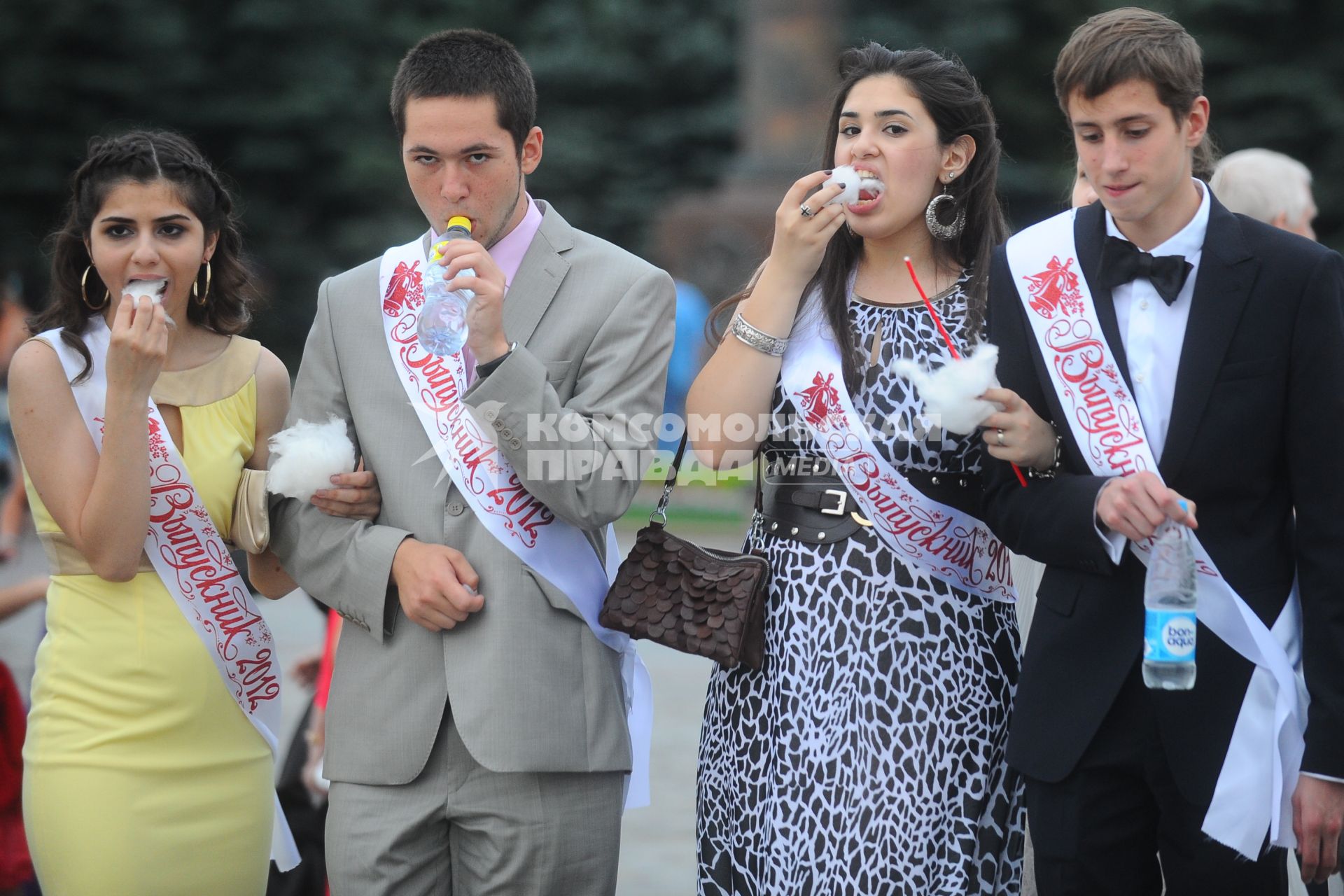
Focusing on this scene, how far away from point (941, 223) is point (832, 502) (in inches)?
24.0

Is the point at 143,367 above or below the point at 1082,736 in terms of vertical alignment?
above

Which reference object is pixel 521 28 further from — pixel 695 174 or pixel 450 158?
pixel 450 158

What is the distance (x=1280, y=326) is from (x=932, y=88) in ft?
2.91

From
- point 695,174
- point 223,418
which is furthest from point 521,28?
point 223,418

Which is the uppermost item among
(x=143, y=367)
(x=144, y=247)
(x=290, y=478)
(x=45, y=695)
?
(x=144, y=247)

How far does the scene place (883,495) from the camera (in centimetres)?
313

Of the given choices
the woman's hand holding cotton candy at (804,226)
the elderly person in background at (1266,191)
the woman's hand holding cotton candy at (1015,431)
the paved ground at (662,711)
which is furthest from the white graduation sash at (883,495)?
the elderly person in background at (1266,191)

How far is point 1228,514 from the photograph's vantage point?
278 centimetres

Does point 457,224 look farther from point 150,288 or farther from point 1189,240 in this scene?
point 1189,240

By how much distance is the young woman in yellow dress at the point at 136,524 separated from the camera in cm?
307

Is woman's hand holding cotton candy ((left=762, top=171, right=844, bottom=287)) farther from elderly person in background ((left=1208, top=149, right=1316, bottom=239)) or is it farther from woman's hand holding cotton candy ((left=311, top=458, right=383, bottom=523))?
elderly person in background ((left=1208, top=149, right=1316, bottom=239))

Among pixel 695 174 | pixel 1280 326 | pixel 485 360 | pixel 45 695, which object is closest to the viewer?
pixel 1280 326

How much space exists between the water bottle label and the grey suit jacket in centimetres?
97

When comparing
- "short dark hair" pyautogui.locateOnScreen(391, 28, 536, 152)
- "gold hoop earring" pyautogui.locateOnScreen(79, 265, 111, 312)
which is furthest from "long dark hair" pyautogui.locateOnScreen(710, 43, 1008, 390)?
"gold hoop earring" pyautogui.locateOnScreen(79, 265, 111, 312)
